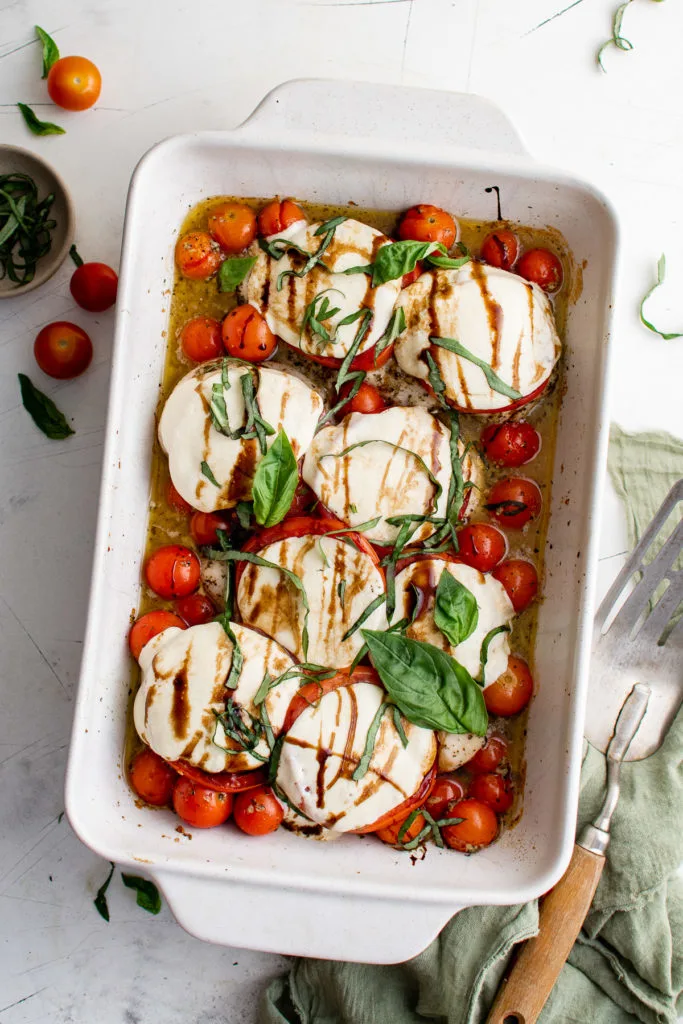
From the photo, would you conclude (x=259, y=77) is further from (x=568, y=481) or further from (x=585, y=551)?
(x=585, y=551)

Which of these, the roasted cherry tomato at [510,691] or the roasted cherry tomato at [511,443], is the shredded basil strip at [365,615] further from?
the roasted cherry tomato at [511,443]

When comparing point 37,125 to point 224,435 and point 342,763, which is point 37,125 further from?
point 342,763

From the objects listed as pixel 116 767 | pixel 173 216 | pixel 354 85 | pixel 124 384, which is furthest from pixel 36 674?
pixel 354 85

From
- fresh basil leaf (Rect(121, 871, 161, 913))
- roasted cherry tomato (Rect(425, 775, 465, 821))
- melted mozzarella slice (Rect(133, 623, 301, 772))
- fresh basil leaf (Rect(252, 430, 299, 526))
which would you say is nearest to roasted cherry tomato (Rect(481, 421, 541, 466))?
fresh basil leaf (Rect(252, 430, 299, 526))

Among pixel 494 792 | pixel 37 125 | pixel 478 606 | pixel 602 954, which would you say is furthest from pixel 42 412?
pixel 602 954

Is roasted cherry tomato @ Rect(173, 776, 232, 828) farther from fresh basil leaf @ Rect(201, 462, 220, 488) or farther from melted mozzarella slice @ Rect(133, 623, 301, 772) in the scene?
fresh basil leaf @ Rect(201, 462, 220, 488)

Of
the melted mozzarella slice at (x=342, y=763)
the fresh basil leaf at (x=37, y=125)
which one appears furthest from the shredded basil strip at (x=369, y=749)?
the fresh basil leaf at (x=37, y=125)
